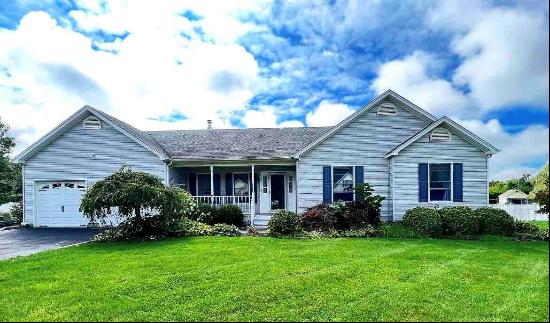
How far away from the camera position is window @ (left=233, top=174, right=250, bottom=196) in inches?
802

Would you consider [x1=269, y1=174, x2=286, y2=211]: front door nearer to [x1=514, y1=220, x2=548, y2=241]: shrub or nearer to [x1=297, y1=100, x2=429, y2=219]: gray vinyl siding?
[x1=297, y1=100, x2=429, y2=219]: gray vinyl siding

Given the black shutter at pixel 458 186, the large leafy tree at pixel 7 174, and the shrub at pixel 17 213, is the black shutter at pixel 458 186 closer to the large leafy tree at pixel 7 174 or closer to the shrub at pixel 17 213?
the shrub at pixel 17 213

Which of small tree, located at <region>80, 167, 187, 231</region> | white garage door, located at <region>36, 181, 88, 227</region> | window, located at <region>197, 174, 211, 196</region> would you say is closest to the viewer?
small tree, located at <region>80, 167, 187, 231</region>

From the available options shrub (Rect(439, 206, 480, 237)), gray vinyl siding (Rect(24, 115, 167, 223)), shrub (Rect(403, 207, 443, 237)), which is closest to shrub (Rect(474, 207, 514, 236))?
shrub (Rect(439, 206, 480, 237))

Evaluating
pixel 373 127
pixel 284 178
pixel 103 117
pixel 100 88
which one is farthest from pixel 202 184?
pixel 373 127

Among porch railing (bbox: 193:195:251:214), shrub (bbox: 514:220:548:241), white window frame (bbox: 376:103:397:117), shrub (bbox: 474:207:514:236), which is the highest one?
white window frame (bbox: 376:103:397:117)

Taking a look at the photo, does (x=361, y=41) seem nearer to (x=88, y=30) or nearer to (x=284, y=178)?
(x=88, y=30)

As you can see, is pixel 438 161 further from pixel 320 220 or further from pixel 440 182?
pixel 320 220

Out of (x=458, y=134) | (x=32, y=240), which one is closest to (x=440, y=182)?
(x=458, y=134)

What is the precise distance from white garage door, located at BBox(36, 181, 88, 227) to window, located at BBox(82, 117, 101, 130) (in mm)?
2721

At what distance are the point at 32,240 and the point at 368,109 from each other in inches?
568

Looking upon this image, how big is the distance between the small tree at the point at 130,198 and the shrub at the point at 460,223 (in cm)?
973

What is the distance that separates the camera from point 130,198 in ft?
42.9

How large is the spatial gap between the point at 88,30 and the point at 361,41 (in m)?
9.10
